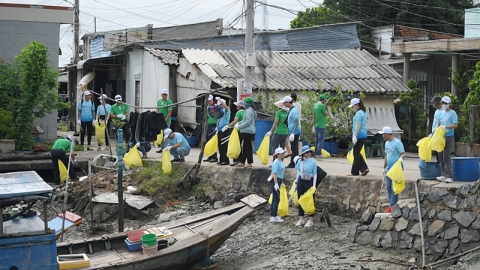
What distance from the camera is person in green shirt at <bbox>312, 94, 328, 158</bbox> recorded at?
17.7 metres

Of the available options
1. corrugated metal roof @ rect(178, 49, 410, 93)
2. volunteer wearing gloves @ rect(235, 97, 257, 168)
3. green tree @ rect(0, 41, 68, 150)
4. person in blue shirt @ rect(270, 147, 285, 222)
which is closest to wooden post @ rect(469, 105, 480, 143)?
corrugated metal roof @ rect(178, 49, 410, 93)

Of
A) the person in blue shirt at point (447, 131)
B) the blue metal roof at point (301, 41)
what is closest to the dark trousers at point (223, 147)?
the person in blue shirt at point (447, 131)

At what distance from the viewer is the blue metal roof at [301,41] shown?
87.8 feet

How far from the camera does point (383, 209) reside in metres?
13.5

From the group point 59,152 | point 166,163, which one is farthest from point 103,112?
point 166,163

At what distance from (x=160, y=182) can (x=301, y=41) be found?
38.6 feet

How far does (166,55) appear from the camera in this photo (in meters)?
24.1

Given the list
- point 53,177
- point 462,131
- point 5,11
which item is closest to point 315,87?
point 462,131

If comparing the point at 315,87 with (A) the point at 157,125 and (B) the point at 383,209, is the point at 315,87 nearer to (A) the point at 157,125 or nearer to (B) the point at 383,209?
(A) the point at 157,125

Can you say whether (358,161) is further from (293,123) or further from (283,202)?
(293,123)

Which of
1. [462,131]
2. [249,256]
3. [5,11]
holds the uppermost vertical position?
[5,11]

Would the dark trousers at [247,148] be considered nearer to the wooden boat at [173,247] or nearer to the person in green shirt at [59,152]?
the wooden boat at [173,247]

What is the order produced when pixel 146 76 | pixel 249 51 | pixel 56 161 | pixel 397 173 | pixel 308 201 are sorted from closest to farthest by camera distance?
1. pixel 397 173
2. pixel 308 201
3. pixel 249 51
4. pixel 56 161
5. pixel 146 76

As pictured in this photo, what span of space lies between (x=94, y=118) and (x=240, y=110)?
732 centimetres
